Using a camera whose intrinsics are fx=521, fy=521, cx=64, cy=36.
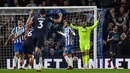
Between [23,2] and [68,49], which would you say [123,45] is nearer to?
[68,49]

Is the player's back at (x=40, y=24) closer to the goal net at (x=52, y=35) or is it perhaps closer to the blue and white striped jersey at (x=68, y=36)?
the blue and white striped jersey at (x=68, y=36)

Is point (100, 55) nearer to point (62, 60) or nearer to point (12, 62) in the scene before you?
point (62, 60)

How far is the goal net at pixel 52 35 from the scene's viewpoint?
22672 mm

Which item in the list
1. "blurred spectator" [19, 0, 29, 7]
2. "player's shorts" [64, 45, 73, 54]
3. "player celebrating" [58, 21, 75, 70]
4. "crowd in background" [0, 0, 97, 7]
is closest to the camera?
"player celebrating" [58, 21, 75, 70]

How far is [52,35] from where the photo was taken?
2342 cm

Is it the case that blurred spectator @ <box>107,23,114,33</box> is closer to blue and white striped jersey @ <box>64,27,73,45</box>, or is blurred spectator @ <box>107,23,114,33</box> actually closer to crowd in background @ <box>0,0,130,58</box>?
crowd in background @ <box>0,0,130,58</box>

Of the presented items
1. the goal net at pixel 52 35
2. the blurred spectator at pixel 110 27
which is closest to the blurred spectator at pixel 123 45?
the blurred spectator at pixel 110 27

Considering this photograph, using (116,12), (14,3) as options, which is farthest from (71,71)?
(14,3)

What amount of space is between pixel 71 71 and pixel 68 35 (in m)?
2.69

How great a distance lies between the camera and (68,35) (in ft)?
71.6

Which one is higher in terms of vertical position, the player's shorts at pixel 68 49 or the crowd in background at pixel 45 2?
the crowd in background at pixel 45 2

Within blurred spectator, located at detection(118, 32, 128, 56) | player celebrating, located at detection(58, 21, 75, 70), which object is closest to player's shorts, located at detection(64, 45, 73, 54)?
player celebrating, located at detection(58, 21, 75, 70)

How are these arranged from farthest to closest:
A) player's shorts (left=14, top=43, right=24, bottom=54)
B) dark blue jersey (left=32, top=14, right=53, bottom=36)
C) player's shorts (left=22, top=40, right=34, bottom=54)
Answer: player's shorts (left=14, top=43, right=24, bottom=54) < player's shorts (left=22, top=40, right=34, bottom=54) < dark blue jersey (left=32, top=14, right=53, bottom=36)

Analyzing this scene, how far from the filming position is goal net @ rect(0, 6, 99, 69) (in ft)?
74.4
